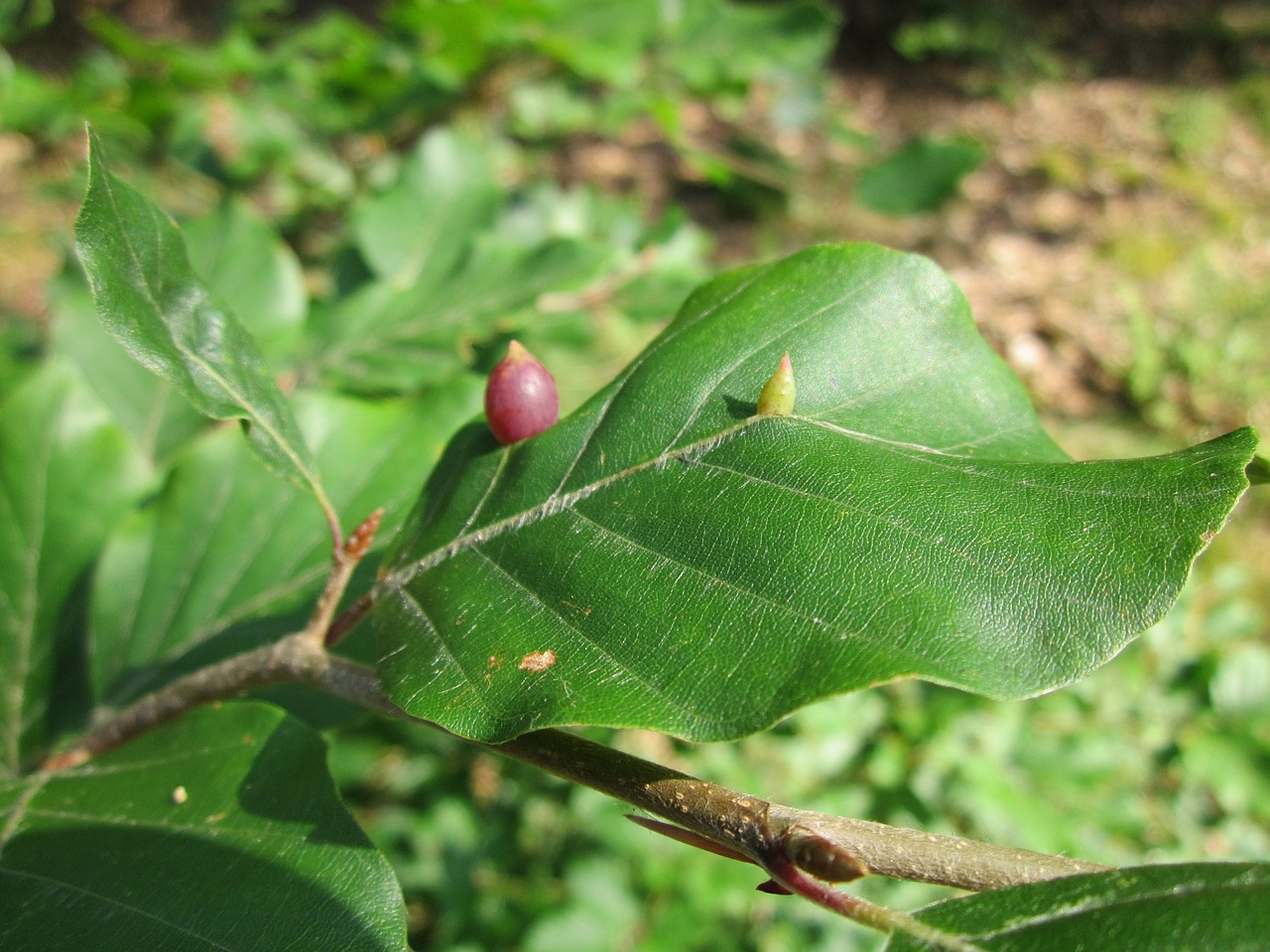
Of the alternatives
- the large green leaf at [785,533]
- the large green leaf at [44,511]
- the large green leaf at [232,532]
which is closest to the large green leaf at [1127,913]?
the large green leaf at [785,533]

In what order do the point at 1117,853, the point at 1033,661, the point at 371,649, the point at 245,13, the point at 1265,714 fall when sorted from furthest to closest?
the point at 245,13 < the point at 1117,853 < the point at 1265,714 < the point at 371,649 < the point at 1033,661

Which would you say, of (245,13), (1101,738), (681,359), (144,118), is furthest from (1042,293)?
(681,359)

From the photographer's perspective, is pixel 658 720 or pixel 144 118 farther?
pixel 144 118

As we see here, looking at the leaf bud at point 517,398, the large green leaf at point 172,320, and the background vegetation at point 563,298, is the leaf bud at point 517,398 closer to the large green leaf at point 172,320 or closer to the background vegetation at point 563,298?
the large green leaf at point 172,320

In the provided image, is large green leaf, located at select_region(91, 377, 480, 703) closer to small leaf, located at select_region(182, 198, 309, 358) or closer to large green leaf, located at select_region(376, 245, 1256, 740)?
large green leaf, located at select_region(376, 245, 1256, 740)

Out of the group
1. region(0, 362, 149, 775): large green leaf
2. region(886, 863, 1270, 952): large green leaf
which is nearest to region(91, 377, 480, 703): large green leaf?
region(0, 362, 149, 775): large green leaf

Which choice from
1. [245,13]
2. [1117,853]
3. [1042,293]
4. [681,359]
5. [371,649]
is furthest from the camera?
[1042,293]

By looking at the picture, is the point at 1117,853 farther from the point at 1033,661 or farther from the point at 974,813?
the point at 1033,661
